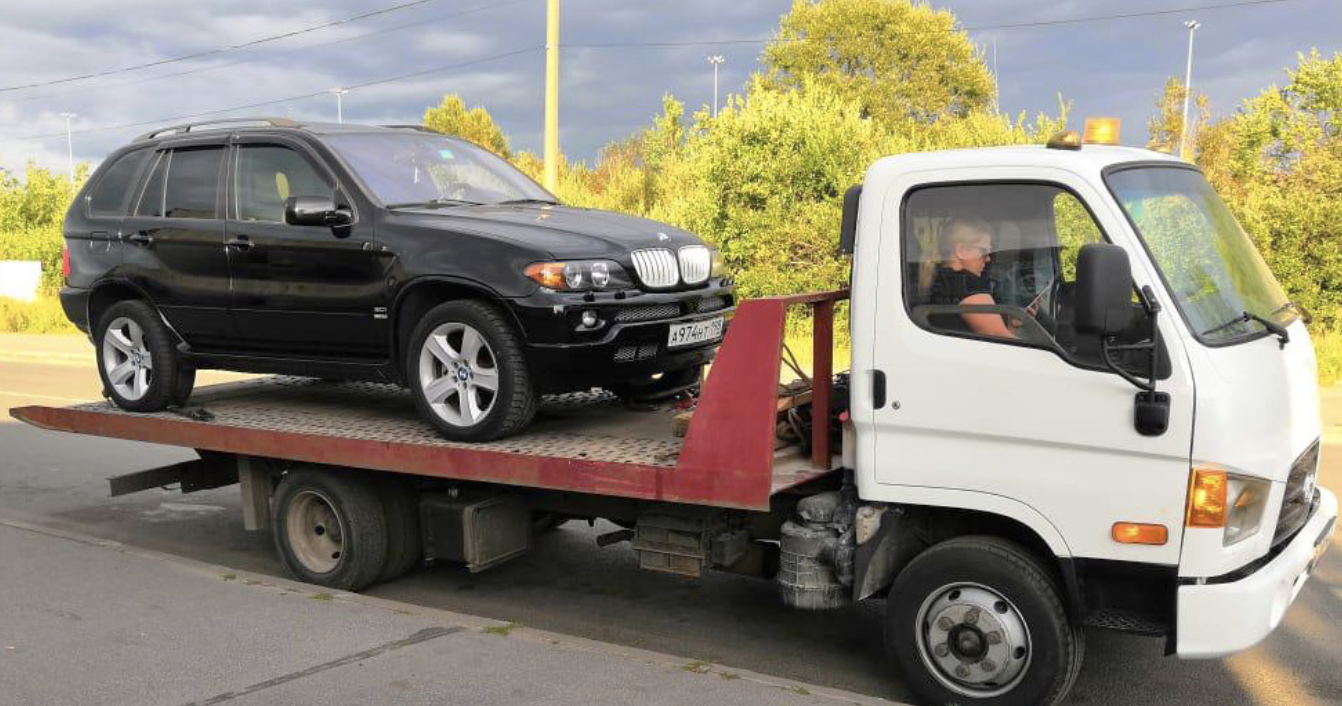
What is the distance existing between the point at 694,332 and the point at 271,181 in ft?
8.29

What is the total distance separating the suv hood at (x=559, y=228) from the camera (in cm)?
527

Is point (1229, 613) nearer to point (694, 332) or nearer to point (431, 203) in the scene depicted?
point (694, 332)

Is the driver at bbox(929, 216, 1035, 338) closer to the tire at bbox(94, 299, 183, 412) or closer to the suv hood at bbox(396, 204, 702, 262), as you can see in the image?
the suv hood at bbox(396, 204, 702, 262)

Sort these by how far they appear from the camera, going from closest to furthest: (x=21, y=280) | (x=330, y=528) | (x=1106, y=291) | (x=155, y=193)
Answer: (x=1106, y=291) → (x=330, y=528) → (x=155, y=193) → (x=21, y=280)

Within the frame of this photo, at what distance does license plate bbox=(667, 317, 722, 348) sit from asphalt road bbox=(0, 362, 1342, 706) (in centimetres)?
141

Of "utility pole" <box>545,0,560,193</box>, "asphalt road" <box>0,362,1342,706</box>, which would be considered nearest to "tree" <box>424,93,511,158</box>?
"utility pole" <box>545,0,560,193</box>

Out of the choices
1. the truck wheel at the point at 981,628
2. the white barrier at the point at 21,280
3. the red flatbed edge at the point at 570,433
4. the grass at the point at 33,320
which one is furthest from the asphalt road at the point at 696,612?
the white barrier at the point at 21,280

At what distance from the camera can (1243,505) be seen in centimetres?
370

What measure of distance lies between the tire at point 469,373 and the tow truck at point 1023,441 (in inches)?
14.8

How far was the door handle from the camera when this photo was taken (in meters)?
6.09

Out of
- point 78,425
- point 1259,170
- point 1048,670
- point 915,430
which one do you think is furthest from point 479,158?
point 1259,170

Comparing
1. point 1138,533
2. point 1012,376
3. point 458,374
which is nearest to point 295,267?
point 458,374

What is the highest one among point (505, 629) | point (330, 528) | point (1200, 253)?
point (1200, 253)

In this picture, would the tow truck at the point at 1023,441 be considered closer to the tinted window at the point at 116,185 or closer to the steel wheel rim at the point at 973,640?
the steel wheel rim at the point at 973,640
